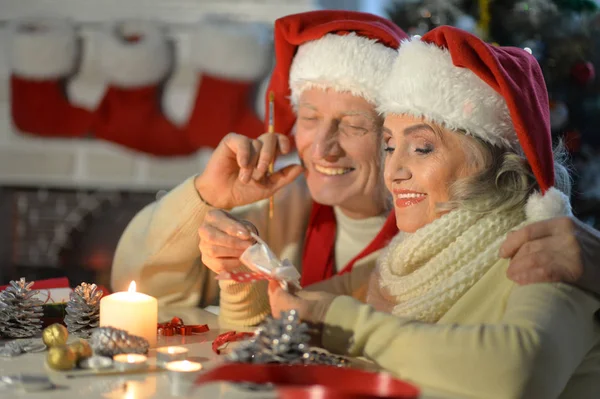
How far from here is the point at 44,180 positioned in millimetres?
4098

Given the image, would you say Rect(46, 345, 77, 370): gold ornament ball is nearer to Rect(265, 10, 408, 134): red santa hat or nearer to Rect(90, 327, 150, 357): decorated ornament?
Rect(90, 327, 150, 357): decorated ornament

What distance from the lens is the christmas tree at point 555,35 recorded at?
129 inches

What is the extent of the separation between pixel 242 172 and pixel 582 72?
73.5 inches

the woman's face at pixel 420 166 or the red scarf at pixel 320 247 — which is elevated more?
the woman's face at pixel 420 166

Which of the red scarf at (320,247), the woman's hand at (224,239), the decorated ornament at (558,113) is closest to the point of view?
the woman's hand at (224,239)

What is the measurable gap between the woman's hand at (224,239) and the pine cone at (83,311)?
10.8 inches

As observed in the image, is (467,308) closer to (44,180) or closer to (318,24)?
(318,24)

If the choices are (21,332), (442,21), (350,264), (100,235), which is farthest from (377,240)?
(100,235)

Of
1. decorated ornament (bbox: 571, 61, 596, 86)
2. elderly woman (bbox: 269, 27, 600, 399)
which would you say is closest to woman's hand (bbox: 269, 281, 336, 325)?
elderly woman (bbox: 269, 27, 600, 399)

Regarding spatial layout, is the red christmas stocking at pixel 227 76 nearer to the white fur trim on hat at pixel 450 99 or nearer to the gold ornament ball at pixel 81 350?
the white fur trim on hat at pixel 450 99

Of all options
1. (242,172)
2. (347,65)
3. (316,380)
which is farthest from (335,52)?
(316,380)

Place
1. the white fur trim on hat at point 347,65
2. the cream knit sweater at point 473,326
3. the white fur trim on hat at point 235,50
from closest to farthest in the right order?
the cream knit sweater at point 473,326 < the white fur trim on hat at point 347,65 < the white fur trim on hat at point 235,50

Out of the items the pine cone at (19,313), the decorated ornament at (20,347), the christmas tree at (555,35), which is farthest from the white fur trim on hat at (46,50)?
the decorated ornament at (20,347)

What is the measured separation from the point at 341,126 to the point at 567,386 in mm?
925
